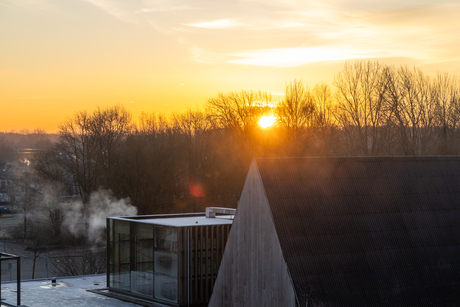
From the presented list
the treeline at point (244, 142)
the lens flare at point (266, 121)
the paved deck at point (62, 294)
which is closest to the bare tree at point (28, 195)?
the treeline at point (244, 142)

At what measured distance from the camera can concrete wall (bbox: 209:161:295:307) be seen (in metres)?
16.6

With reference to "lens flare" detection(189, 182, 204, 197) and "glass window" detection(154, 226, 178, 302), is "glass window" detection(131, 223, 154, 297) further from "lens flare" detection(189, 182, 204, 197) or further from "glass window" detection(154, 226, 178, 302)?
"lens flare" detection(189, 182, 204, 197)

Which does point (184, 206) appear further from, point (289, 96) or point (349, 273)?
point (349, 273)

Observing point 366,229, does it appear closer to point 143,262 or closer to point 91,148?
point 143,262

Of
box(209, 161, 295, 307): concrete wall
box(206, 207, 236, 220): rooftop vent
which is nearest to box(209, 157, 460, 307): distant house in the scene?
box(209, 161, 295, 307): concrete wall

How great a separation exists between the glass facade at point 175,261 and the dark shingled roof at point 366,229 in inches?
261

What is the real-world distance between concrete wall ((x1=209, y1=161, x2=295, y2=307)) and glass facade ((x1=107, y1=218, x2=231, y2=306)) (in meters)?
3.53

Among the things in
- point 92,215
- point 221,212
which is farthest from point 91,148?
point 221,212

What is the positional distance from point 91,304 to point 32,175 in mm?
40039

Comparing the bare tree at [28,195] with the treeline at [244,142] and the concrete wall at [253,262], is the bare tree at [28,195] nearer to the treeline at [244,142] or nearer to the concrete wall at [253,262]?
the treeline at [244,142]

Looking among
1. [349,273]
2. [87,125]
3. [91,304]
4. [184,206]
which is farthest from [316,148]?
[349,273]

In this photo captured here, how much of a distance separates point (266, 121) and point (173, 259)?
38.4 m

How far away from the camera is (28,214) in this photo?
61.1 meters

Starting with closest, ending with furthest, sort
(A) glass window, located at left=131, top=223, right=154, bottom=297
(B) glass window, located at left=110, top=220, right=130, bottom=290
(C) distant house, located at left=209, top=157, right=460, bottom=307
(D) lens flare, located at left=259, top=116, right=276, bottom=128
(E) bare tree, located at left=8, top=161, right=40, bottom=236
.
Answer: (C) distant house, located at left=209, top=157, right=460, bottom=307, (A) glass window, located at left=131, top=223, right=154, bottom=297, (B) glass window, located at left=110, top=220, right=130, bottom=290, (E) bare tree, located at left=8, top=161, right=40, bottom=236, (D) lens flare, located at left=259, top=116, right=276, bottom=128
